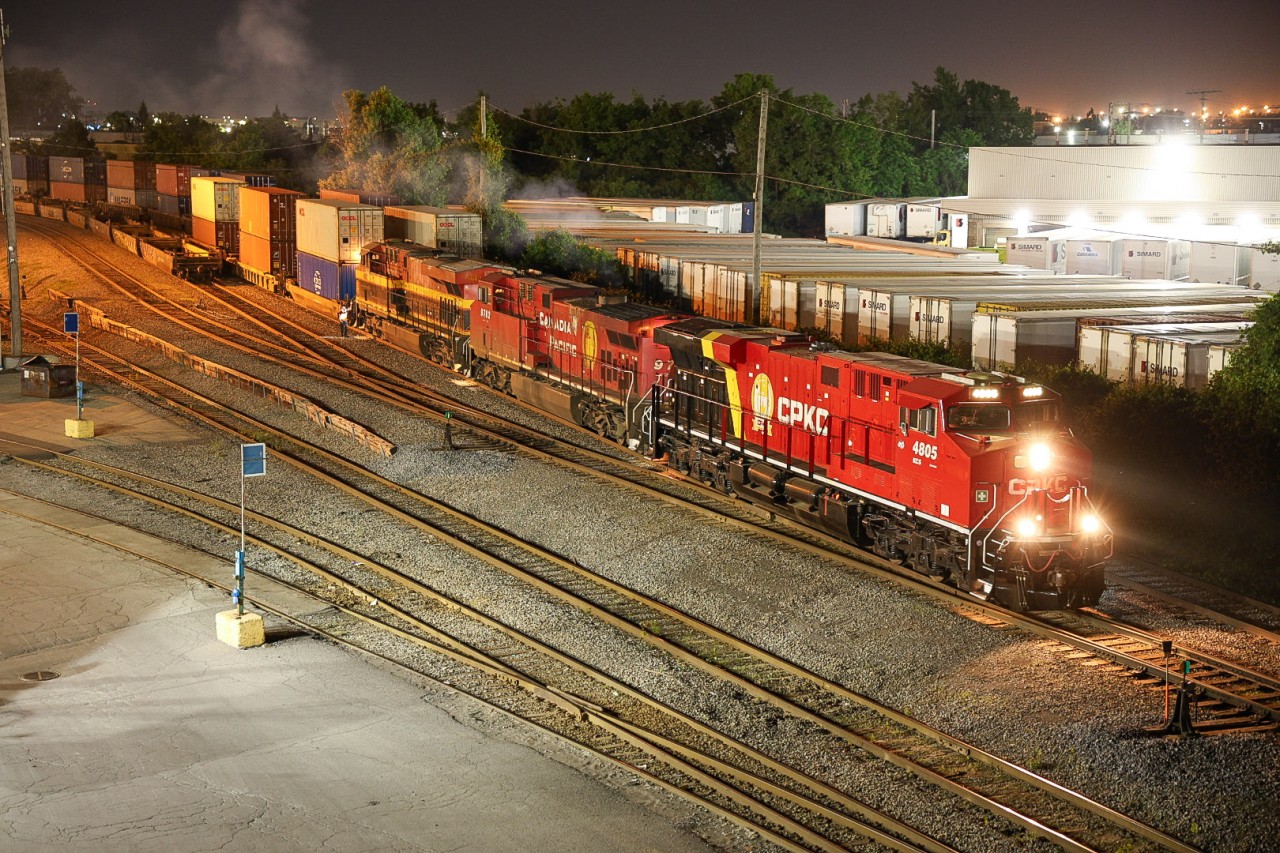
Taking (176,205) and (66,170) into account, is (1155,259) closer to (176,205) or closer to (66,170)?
(176,205)

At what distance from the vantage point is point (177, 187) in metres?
75.8

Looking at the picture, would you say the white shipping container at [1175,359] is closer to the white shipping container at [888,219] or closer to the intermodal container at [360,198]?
the intermodal container at [360,198]

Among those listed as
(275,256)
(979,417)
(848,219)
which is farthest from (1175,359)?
(848,219)

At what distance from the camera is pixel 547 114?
117000 millimetres

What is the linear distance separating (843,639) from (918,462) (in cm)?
296

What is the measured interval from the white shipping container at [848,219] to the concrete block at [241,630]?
78112 mm

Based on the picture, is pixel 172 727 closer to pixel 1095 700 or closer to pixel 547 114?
pixel 1095 700

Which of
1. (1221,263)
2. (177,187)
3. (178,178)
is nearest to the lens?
(1221,263)

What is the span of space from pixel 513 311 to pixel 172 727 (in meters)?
19.8

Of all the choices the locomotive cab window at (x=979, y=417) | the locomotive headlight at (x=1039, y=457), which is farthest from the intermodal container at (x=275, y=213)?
the locomotive headlight at (x=1039, y=457)

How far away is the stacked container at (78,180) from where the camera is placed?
93438 millimetres

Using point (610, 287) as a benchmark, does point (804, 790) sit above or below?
below

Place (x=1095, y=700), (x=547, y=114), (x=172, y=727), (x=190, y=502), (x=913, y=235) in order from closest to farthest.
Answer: (x=172, y=727) → (x=1095, y=700) → (x=190, y=502) → (x=913, y=235) → (x=547, y=114)

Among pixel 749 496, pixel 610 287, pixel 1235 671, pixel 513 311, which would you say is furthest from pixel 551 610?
pixel 610 287
